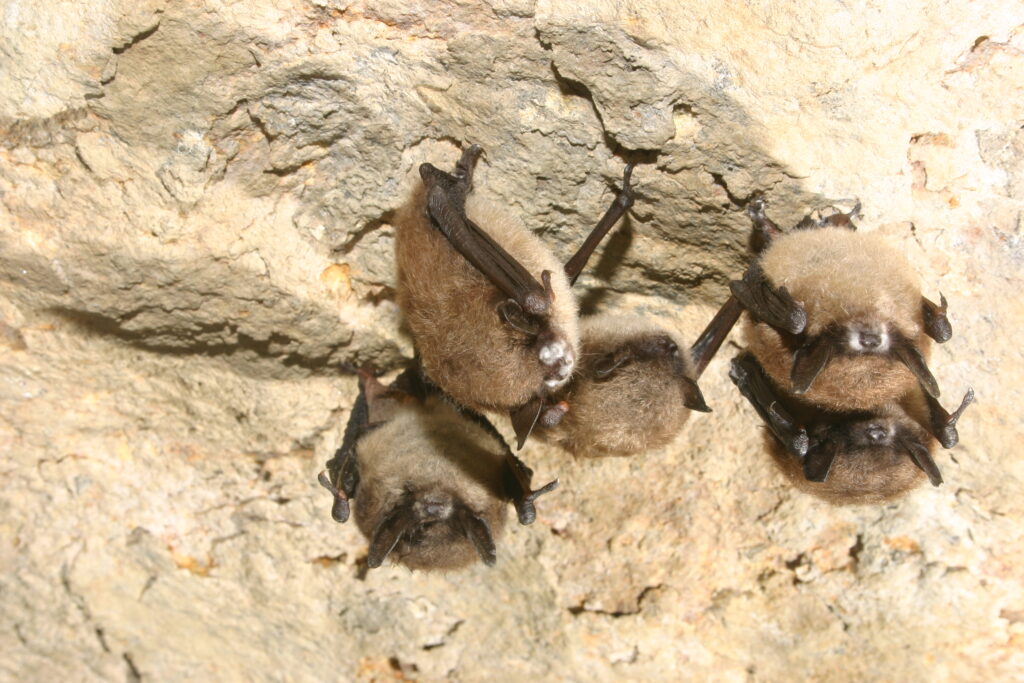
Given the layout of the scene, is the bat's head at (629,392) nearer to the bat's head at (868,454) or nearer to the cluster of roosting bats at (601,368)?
the cluster of roosting bats at (601,368)

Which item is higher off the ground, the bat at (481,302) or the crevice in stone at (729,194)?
the crevice in stone at (729,194)

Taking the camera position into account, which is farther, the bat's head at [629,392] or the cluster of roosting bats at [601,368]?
the bat's head at [629,392]

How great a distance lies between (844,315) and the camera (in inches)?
115

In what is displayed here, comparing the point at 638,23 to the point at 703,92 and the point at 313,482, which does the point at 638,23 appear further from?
the point at 313,482

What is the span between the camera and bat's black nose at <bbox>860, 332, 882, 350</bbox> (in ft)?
9.44

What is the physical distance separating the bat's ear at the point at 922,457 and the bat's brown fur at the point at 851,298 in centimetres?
18

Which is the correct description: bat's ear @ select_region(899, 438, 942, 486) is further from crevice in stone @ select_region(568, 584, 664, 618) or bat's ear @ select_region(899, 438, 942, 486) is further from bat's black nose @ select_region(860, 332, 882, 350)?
crevice in stone @ select_region(568, 584, 664, 618)

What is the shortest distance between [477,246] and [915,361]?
4.84 ft

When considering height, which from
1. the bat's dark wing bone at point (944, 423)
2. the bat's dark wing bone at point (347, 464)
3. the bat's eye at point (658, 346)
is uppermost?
the bat's dark wing bone at point (944, 423)

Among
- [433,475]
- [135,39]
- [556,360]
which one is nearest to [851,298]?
[556,360]

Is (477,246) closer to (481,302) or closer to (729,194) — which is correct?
(481,302)

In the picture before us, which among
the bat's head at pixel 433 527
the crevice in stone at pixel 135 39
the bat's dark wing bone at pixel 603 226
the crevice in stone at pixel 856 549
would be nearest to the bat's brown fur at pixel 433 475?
the bat's head at pixel 433 527

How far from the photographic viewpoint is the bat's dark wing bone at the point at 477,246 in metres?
2.95

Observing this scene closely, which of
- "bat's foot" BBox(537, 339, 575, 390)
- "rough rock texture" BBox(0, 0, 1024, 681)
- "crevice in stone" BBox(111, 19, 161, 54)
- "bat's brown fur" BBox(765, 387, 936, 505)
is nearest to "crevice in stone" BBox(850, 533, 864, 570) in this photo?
"rough rock texture" BBox(0, 0, 1024, 681)
